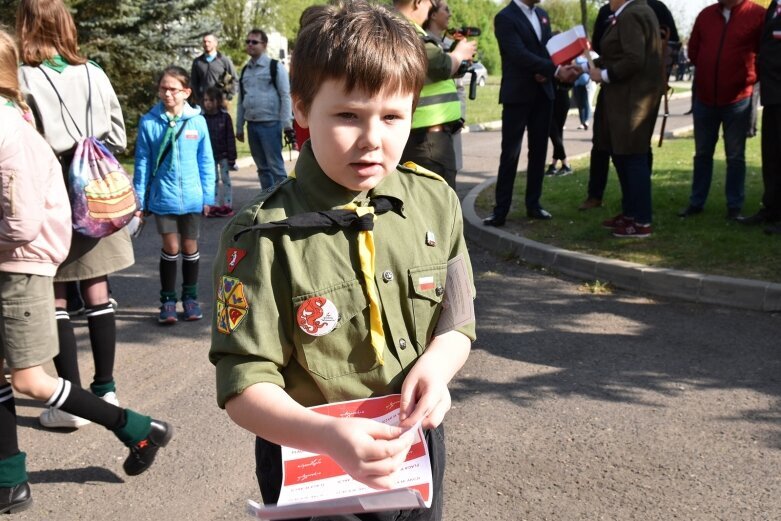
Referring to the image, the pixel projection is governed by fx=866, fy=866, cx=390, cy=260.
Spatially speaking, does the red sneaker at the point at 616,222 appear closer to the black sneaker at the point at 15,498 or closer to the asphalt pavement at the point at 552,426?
the asphalt pavement at the point at 552,426

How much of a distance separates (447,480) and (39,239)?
195 cm

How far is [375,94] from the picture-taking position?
167cm

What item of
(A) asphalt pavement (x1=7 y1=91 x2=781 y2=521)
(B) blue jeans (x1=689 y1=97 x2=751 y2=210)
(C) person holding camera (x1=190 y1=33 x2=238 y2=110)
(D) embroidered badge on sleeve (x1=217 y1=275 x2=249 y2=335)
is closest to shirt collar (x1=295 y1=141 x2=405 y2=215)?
(D) embroidered badge on sleeve (x1=217 y1=275 x2=249 y2=335)

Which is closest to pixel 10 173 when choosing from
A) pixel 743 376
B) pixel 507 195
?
pixel 743 376

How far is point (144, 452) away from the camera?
3.79m

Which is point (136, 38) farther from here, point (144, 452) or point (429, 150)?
point (144, 452)

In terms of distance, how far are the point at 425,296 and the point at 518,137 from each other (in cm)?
638

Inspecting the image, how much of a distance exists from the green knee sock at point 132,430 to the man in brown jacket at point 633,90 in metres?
4.84

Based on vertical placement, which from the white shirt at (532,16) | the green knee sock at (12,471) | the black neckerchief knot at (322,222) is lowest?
the green knee sock at (12,471)

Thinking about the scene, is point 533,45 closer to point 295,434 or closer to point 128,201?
point 128,201

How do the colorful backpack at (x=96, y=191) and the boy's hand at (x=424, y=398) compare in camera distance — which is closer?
the boy's hand at (x=424, y=398)

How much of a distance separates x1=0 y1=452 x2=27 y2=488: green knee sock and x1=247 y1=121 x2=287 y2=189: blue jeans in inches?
234

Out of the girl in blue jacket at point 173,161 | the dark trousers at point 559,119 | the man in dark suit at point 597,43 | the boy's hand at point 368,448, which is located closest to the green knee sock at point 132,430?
the girl in blue jacket at point 173,161

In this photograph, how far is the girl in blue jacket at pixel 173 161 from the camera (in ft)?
18.5
